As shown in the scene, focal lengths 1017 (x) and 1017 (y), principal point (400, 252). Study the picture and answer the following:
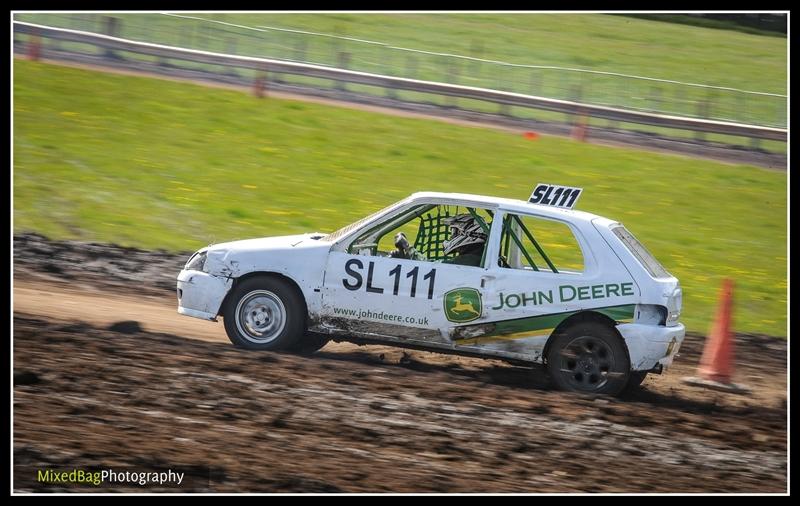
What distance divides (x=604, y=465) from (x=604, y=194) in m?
10.8

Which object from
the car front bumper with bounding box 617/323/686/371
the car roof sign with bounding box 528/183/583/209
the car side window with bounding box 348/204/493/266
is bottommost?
the car front bumper with bounding box 617/323/686/371

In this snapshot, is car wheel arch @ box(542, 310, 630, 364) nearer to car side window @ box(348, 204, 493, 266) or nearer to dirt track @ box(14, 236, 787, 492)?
dirt track @ box(14, 236, 787, 492)

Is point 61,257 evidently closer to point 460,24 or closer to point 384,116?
point 384,116

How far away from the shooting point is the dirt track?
23.6 ft

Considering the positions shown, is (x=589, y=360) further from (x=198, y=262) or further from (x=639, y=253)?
(x=198, y=262)

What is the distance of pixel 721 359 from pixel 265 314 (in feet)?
15.2

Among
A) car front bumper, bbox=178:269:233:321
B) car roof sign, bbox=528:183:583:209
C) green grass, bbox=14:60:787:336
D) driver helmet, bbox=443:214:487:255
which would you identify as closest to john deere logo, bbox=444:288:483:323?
driver helmet, bbox=443:214:487:255

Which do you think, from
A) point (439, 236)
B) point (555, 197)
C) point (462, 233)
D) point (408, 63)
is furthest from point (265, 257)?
point (408, 63)

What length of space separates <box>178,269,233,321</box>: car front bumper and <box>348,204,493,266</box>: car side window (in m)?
1.20

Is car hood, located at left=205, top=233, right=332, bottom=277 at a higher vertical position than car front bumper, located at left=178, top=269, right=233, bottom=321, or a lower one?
higher

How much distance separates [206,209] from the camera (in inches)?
612
